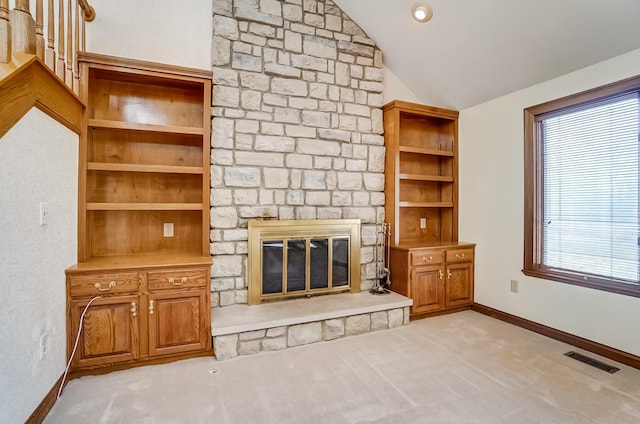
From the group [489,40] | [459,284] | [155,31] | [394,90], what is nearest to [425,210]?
[459,284]

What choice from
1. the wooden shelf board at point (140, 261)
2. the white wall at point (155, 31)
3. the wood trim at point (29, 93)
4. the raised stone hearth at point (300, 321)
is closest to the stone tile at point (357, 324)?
the raised stone hearth at point (300, 321)

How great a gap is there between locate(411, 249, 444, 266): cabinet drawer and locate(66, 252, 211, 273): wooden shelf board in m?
2.17

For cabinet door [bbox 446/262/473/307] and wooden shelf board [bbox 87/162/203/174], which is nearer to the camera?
wooden shelf board [bbox 87/162/203/174]

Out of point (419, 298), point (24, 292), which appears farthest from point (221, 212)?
point (419, 298)

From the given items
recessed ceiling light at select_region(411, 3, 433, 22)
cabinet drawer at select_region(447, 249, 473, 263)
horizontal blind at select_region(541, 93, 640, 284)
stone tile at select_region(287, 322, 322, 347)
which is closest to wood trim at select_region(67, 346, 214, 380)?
stone tile at select_region(287, 322, 322, 347)

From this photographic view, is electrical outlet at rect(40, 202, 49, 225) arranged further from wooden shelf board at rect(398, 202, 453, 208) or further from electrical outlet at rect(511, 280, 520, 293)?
electrical outlet at rect(511, 280, 520, 293)

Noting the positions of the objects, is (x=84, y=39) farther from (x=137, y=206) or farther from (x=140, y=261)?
(x=140, y=261)

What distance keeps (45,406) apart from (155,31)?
3.10m

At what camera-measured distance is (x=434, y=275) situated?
356 centimetres

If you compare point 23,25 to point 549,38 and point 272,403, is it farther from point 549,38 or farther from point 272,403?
point 549,38

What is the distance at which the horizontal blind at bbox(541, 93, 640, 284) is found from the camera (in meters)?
2.56

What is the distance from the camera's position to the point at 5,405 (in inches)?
57.4

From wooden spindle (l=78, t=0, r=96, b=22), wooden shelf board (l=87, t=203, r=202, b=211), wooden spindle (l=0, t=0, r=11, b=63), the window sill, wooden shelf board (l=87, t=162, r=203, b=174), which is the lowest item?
the window sill

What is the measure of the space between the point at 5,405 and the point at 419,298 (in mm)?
3302
